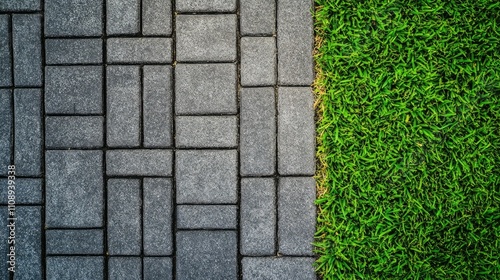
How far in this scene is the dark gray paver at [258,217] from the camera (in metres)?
2.20

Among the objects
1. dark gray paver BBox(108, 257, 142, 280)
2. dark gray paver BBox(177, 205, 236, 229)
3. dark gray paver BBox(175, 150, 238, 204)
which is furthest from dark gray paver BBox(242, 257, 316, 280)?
dark gray paver BBox(108, 257, 142, 280)

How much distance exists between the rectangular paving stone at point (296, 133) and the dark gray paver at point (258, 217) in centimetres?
13

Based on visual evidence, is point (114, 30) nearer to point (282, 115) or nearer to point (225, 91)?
point (225, 91)

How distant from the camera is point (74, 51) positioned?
2.24 m

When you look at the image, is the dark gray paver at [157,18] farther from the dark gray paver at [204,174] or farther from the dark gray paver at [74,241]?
the dark gray paver at [74,241]

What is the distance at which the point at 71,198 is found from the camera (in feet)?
7.34

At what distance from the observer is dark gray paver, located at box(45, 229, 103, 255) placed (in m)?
2.22

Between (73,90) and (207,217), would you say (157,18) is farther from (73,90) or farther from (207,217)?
(207,217)

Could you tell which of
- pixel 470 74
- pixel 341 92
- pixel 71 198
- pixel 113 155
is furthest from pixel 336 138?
pixel 71 198

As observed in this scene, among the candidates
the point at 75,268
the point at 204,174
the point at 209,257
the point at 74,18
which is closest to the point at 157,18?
the point at 74,18

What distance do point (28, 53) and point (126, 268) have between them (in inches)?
49.1

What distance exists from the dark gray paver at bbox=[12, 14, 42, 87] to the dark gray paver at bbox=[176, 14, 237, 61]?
75 centimetres

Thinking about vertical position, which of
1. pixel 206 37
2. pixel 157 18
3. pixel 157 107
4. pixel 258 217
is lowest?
pixel 258 217

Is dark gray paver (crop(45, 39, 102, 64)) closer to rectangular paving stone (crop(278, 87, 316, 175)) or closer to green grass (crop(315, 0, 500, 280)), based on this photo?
rectangular paving stone (crop(278, 87, 316, 175))
